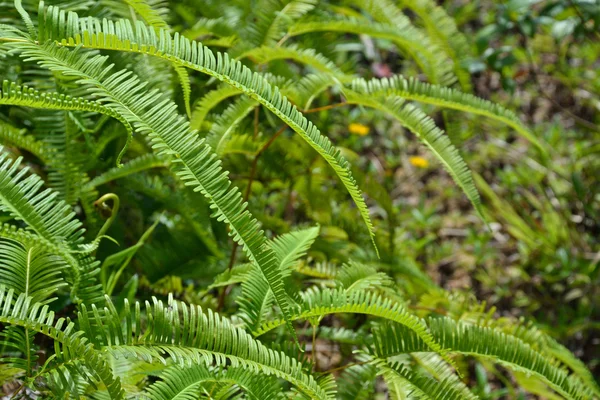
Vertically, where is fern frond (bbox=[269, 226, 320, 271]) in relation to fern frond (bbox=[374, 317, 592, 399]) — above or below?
above

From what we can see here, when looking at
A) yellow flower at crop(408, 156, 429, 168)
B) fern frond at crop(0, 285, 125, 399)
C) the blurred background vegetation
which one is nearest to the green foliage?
fern frond at crop(0, 285, 125, 399)

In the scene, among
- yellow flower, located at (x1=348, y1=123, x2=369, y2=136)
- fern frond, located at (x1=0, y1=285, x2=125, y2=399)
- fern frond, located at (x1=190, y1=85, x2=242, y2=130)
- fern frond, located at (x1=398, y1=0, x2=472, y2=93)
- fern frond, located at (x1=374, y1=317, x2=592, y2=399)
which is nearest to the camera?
fern frond, located at (x1=0, y1=285, x2=125, y2=399)

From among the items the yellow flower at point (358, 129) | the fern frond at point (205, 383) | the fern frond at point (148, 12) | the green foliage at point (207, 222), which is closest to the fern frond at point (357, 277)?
the green foliage at point (207, 222)

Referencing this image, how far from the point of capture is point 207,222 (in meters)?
1.48

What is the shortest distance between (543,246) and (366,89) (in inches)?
47.2

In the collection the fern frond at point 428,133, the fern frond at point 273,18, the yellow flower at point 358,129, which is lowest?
the yellow flower at point 358,129

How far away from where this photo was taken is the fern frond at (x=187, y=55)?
1009 millimetres

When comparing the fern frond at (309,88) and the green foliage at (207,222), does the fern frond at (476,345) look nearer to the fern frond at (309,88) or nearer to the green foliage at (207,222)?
the green foliage at (207,222)

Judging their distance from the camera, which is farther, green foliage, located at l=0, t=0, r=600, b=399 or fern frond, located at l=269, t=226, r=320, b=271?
fern frond, located at l=269, t=226, r=320, b=271

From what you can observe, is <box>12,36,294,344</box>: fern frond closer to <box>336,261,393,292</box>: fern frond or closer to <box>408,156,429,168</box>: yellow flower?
<box>336,261,393,292</box>: fern frond

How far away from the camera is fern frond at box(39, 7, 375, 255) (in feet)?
3.31

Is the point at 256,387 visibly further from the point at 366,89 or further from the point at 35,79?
the point at 35,79

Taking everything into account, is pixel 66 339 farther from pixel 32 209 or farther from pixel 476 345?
pixel 476 345

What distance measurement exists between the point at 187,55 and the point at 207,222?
53 centimetres
